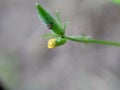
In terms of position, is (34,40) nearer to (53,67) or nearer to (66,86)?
(53,67)

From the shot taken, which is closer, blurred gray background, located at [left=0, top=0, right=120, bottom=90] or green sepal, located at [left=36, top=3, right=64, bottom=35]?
green sepal, located at [left=36, top=3, right=64, bottom=35]

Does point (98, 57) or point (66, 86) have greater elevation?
point (98, 57)

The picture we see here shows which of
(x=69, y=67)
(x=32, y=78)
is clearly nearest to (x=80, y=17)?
(x=69, y=67)

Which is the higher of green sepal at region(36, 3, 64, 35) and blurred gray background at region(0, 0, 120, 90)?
green sepal at region(36, 3, 64, 35)

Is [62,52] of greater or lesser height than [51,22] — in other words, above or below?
below

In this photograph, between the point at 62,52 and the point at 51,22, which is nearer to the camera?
the point at 51,22

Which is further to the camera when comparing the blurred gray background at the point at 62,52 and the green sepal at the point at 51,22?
the blurred gray background at the point at 62,52

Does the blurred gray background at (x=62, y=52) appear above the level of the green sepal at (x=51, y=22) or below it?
below

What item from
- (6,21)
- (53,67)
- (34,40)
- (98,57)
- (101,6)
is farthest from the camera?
(6,21)
